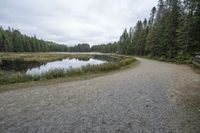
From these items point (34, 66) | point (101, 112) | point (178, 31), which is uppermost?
point (178, 31)

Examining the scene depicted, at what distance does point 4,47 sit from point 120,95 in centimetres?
7096

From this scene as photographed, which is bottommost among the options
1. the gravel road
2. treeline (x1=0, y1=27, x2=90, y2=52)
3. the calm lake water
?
the calm lake water

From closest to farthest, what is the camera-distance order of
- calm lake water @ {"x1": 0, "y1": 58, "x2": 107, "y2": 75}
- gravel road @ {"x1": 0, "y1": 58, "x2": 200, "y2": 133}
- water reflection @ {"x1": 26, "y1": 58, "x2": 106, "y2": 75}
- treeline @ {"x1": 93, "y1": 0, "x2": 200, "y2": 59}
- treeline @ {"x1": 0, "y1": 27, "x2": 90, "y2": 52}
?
gravel road @ {"x1": 0, "y1": 58, "x2": 200, "y2": 133}
water reflection @ {"x1": 26, "y1": 58, "x2": 106, "y2": 75}
treeline @ {"x1": 93, "y1": 0, "x2": 200, "y2": 59}
calm lake water @ {"x1": 0, "y1": 58, "x2": 107, "y2": 75}
treeline @ {"x1": 0, "y1": 27, "x2": 90, "y2": 52}

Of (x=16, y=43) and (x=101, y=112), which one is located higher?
(x=16, y=43)

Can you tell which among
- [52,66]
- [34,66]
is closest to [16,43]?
[34,66]

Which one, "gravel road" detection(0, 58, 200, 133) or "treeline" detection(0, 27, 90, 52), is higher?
"treeline" detection(0, 27, 90, 52)

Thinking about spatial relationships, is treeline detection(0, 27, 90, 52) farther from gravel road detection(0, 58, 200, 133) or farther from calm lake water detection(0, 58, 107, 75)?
gravel road detection(0, 58, 200, 133)

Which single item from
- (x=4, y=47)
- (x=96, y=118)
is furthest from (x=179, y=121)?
(x=4, y=47)

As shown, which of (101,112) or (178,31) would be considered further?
(178,31)

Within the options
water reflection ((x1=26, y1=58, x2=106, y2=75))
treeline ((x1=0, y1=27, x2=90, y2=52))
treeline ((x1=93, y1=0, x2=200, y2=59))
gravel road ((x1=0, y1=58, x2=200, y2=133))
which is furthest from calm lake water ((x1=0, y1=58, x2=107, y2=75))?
treeline ((x1=0, y1=27, x2=90, y2=52))

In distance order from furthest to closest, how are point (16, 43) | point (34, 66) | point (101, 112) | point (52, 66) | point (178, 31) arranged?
1. point (16, 43)
2. point (34, 66)
3. point (52, 66)
4. point (178, 31)
5. point (101, 112)

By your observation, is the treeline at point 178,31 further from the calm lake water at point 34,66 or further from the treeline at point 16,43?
the treeline at point 16,43

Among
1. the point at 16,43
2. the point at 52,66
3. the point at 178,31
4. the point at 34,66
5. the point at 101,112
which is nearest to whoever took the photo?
the point at 101,112

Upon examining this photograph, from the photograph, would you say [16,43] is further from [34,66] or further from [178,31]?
[178,31]
